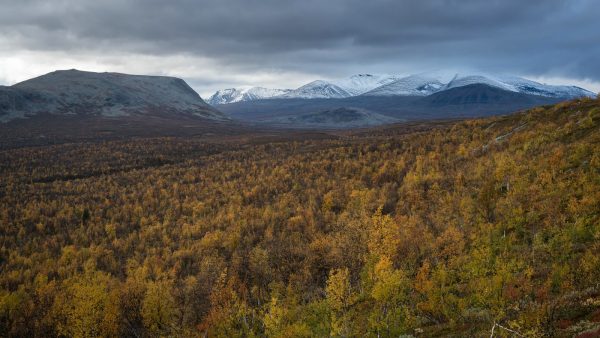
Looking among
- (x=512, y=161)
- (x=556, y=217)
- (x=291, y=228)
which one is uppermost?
(x=512, y=161)

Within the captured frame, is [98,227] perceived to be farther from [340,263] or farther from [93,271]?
[340,263]

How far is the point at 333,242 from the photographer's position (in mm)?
53219

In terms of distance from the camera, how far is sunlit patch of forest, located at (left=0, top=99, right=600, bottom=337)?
26594mm

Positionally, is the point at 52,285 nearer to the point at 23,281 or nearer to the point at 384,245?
the point at 23,281

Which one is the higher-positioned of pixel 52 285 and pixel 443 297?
pixel 443 297

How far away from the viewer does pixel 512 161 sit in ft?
163

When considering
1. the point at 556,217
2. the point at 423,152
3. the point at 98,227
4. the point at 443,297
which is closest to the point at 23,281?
the point at 98,227

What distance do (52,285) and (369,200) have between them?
47.6 m

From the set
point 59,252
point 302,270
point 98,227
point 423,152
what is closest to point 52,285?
point 59,252

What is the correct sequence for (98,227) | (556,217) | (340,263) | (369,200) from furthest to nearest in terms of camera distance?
(98,227)
(369,200)
(340,263)
(556,217)

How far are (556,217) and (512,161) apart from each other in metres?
17.9

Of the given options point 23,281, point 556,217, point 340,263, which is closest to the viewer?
point 556,217

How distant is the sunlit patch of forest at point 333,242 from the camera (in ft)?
87.2

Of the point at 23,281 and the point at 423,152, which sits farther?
the point at 423,152
